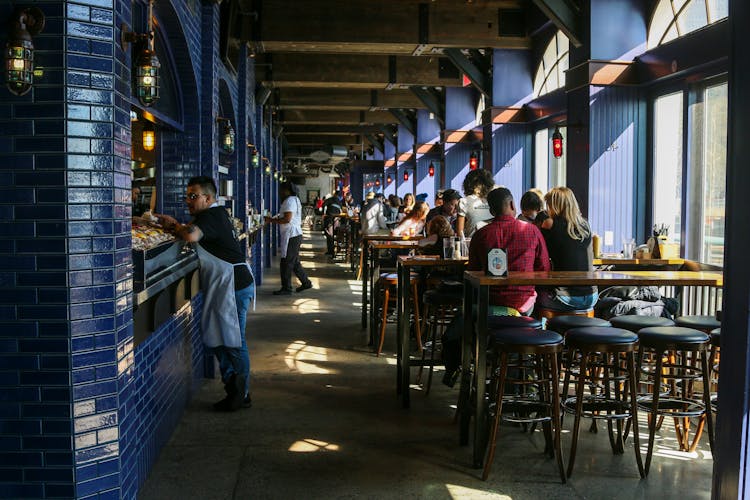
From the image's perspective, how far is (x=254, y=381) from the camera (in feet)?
20.6

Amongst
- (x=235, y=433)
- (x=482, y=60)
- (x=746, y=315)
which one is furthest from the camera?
(x=482, y=60)

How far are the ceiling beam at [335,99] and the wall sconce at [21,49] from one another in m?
14.3

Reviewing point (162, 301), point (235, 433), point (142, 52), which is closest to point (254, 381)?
point (235, 433)

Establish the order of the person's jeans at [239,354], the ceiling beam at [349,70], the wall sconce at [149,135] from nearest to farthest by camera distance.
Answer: the person's jeans at [239,354] → the wall sconce at [149,135] → the ceiling beam at [349,70]

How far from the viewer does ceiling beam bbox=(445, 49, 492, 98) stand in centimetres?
1250

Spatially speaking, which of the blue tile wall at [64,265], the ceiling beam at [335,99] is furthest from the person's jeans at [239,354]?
the ceiling beam at [335,99]

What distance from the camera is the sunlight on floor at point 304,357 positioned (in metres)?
6.75

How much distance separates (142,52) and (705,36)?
5.06 m

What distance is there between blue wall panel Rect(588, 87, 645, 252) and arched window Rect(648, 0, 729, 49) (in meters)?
0.66

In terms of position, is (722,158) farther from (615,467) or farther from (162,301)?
(162,301)

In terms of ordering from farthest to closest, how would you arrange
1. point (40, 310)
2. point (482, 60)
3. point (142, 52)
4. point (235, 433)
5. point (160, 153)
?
point (482, 60) < point (160, 153) < point (235, 433) < point (142, 52) < point (40, 310)

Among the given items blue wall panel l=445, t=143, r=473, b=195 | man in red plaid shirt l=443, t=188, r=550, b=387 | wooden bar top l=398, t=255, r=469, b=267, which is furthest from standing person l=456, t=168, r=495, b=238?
blue wall panel l=445, t=143, r=473, b=195

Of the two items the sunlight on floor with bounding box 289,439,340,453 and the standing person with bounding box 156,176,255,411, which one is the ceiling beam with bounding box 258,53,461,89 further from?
the sunlight on floor with bounding box 289,439,340,453

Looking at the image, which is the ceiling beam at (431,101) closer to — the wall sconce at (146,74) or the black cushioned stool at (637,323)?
the black cushioned stool at (637,323)
